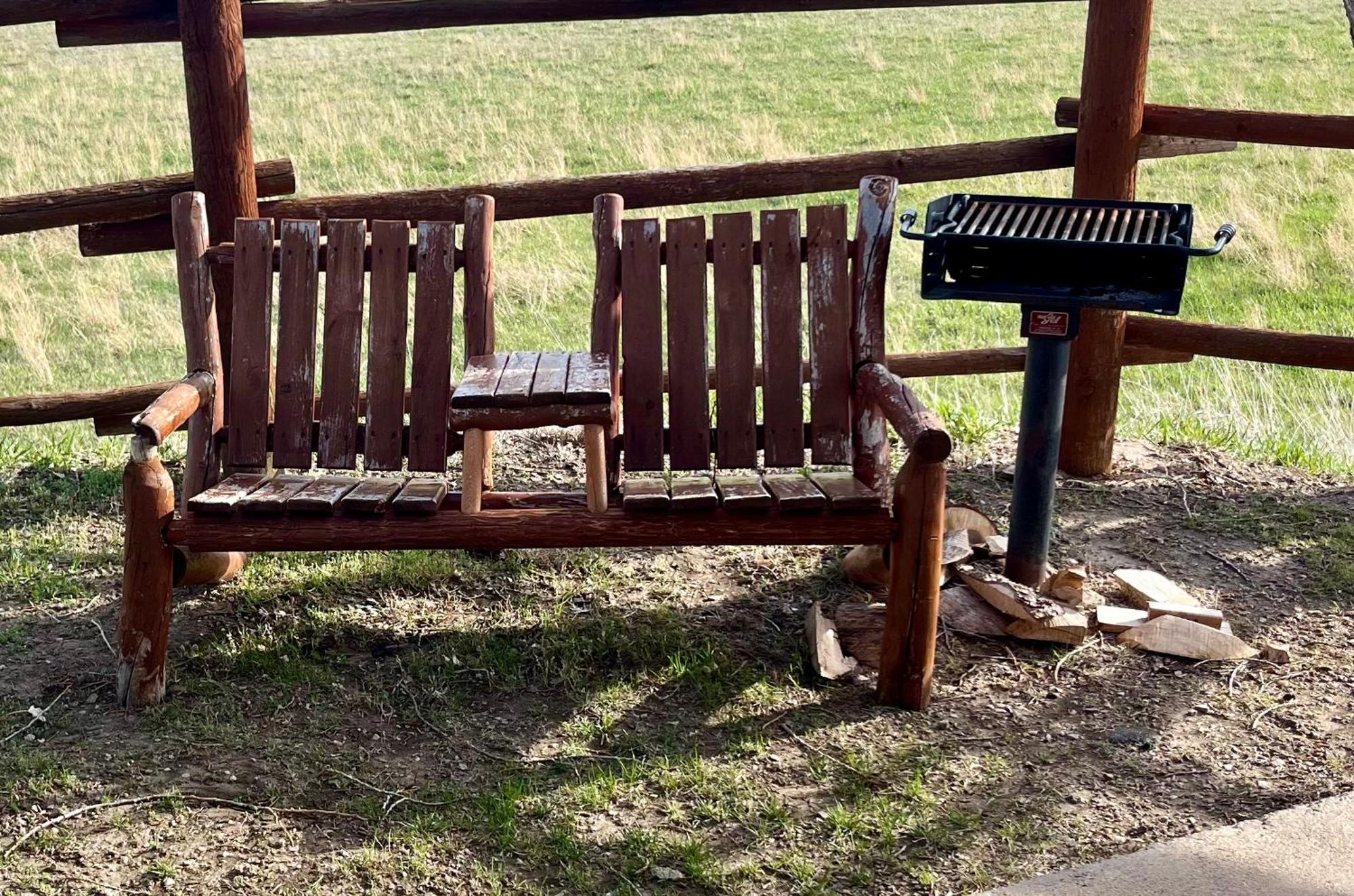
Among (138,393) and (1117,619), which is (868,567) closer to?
(1117,619)

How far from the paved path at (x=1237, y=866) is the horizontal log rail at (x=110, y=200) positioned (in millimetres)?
3254

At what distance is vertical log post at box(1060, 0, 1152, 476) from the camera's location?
466cm

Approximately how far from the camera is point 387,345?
4.01 m

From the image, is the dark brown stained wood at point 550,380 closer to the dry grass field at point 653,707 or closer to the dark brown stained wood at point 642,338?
the dark brown stained wood at point 642,338

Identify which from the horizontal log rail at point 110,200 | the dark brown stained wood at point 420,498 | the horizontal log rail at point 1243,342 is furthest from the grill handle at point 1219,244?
the horizontal log rail at point 110,200

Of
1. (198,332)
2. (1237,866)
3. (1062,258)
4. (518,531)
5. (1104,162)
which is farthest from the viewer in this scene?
(1104,162)

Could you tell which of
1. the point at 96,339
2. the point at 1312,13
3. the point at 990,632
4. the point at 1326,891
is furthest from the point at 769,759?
the point at 1312,13

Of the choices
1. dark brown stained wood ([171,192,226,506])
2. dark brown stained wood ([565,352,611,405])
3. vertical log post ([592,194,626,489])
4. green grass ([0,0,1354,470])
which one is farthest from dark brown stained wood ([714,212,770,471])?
green grass ([0,0,1354,470])

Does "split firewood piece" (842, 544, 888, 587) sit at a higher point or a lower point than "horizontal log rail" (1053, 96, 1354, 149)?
lower

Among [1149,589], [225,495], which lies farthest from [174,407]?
[1149,589]

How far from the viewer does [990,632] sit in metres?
3.96

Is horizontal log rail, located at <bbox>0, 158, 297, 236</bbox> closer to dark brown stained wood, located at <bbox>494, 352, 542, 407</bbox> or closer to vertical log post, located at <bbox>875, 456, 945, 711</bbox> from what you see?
dark brown stained wood, located at <bbox>494, 352, 542, 407</bbox>

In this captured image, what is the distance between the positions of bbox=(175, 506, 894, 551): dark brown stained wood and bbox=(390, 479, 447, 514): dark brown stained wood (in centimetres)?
2

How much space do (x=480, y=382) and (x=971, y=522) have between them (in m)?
1.73
